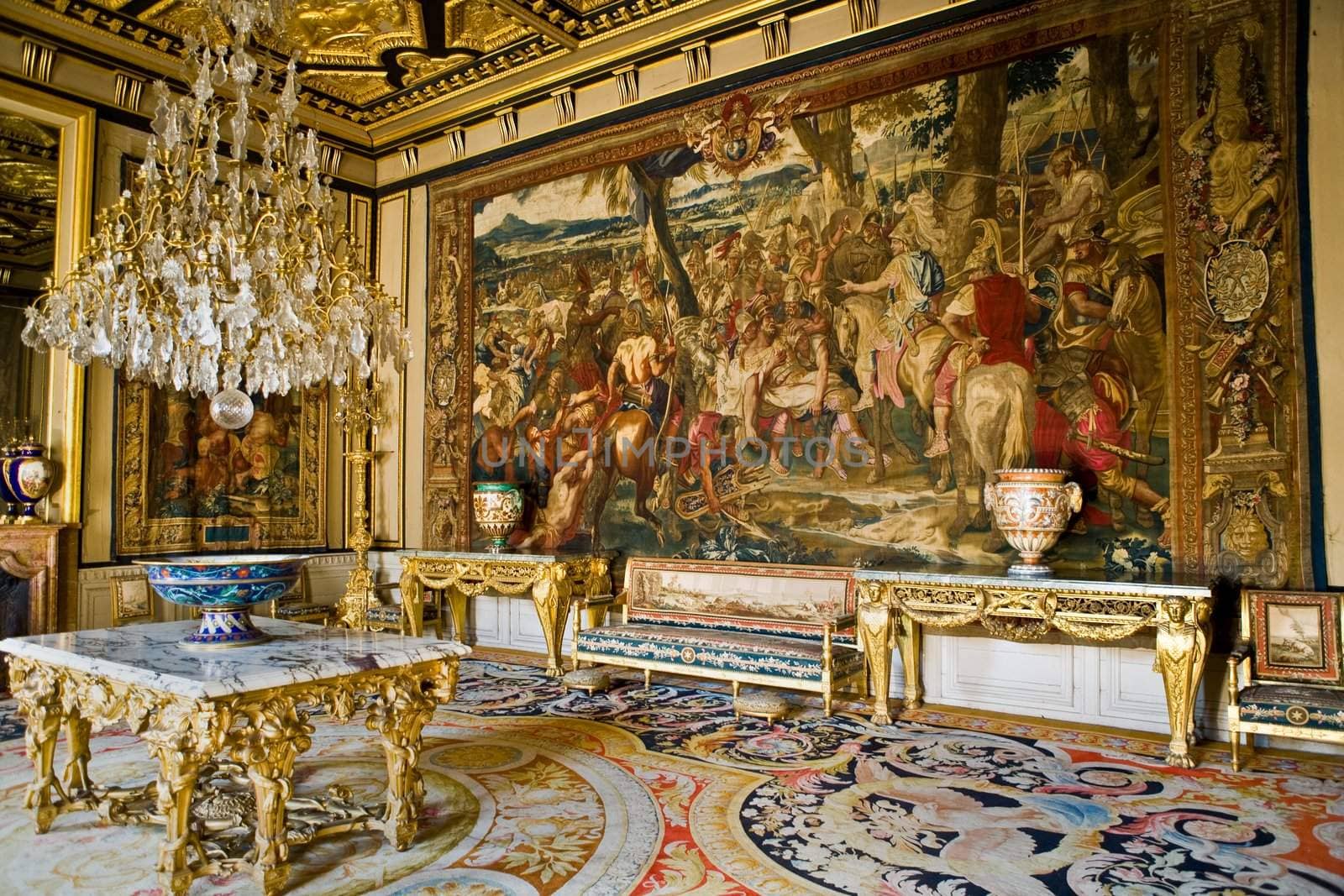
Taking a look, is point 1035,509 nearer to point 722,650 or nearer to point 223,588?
point 722,650

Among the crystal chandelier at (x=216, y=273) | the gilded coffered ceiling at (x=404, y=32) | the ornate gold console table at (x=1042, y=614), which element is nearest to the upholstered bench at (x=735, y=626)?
the ornate gold console table at (x=1042, y=614)

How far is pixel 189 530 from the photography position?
8219 mm

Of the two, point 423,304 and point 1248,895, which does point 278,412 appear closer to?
point 423,304

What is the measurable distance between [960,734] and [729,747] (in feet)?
4.78

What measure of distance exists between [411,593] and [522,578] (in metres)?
1.41

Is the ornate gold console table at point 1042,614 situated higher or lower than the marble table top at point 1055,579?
lower

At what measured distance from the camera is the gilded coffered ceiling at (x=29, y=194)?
24.2 feet

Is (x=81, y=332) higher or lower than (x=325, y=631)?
higher

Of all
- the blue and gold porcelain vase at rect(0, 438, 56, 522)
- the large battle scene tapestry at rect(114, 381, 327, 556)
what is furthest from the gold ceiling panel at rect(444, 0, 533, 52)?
the blue and gold porcelain vase at rect(0, 438, 56, 522)

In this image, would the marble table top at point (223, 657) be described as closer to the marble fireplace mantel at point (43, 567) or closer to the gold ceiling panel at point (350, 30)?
the marble fireplace mantel at point (43, 567)

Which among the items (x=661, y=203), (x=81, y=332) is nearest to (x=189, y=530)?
(x=81, y=332)

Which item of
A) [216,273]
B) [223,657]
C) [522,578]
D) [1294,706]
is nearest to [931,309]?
[1294,706]

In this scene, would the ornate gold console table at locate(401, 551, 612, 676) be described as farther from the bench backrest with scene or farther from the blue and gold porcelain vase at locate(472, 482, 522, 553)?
the bench backrest with scene

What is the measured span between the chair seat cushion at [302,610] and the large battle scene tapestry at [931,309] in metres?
2.13
